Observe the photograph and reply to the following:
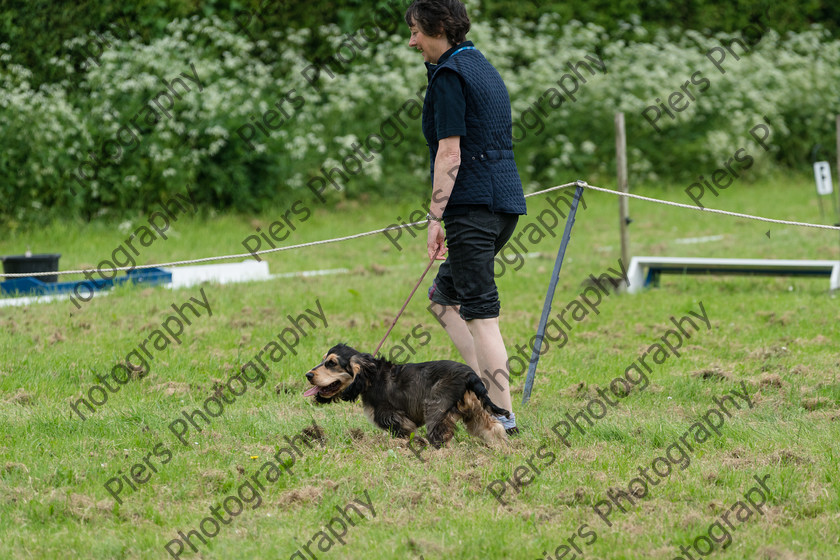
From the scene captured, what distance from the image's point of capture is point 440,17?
14.6ft

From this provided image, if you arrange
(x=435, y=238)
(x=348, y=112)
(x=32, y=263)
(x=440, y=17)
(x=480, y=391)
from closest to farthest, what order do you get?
(x=440, y=17)
(x=480, y=391)
(x=435, y=238)
(x=32, y=263)
(x=348, y=112)

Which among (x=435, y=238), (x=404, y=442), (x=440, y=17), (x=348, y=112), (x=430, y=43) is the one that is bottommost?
(x=348, y=112)

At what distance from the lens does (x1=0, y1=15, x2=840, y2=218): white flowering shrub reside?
38.9 feet

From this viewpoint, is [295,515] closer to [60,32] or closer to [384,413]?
[384,413]

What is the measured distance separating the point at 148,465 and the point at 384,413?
1.19 meters

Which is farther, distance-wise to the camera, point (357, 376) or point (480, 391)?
point (357, 376)

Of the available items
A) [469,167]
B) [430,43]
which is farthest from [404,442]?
[430,43]

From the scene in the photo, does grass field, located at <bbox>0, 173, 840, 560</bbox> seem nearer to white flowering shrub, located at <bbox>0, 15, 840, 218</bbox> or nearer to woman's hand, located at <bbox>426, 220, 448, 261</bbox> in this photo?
woman's hand, located at <bbox>426, 220, 448, 261</bbox>

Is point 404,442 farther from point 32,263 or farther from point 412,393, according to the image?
point 32,263

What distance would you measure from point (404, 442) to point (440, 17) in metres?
2.09

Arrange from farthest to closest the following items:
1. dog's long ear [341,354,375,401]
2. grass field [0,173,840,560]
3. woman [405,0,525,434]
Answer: dog's long ear [341,354,375,401]
woman [405,0,525,434]
grass field [0,173,840,560]

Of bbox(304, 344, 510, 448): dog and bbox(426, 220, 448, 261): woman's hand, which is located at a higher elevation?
bbox(426, 220, 448, 261): woman's hand

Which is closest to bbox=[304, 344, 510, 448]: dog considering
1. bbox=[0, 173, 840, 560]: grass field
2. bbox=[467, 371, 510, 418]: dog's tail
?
bbox=[467, 371, 510, 418]: dog's tail

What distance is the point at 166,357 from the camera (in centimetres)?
654
